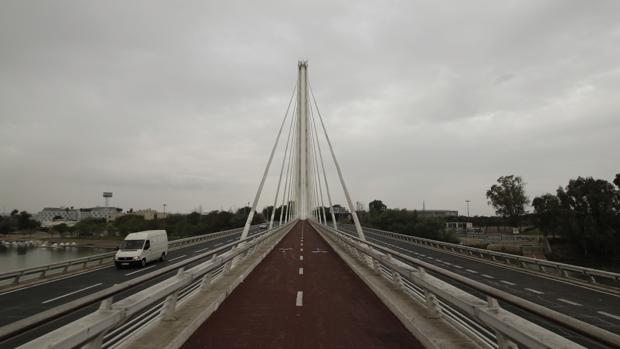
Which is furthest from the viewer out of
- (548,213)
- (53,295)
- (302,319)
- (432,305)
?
(548,213)

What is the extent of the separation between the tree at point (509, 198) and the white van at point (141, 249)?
95525mm

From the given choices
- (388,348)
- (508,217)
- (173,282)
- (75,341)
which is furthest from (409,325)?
(508,217)

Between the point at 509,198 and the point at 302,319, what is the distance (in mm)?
104175

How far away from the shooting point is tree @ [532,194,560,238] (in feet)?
193

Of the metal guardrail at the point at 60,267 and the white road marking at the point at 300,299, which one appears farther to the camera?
the metal guardrail at the point at 60,267

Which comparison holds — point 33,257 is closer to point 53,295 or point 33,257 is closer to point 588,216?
point 53,295

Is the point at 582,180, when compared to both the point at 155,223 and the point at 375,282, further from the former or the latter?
the point at 155,223

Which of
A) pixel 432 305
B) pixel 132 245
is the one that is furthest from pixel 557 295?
pixel 132 245

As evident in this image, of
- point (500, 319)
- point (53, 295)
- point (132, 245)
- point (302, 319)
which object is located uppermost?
point (500, 319)

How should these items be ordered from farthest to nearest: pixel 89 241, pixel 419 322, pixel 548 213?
pixel 89 241, pixel 548 213, pixel 419 322

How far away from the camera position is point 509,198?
312 feet

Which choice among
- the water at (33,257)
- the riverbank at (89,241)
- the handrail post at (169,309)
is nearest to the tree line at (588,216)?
the handrail post at (169,309)

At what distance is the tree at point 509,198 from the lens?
94000 millimetres

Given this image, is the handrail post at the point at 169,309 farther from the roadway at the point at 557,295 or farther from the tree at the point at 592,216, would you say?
the tree at the point at 592,216
